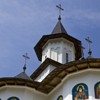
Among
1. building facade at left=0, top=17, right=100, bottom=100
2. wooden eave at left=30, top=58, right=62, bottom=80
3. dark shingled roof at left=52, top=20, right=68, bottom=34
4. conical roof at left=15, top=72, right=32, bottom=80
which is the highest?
dark shingled roof at left=52, top=20, right=68, bottom=34

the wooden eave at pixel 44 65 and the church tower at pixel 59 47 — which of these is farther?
the church tower at pixel 59 47

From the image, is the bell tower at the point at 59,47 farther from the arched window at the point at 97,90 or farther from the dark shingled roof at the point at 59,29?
the arched window at the point at 97,90

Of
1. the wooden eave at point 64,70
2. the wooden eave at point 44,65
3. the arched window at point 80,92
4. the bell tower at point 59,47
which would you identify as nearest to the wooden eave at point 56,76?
the wooden eave at point 64,70

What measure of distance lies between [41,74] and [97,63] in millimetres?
7663

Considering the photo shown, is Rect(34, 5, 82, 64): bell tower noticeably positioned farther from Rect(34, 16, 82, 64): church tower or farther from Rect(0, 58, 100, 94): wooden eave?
Rect(0, 58, 100, 94): wooden eave

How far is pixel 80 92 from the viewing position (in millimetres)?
17141

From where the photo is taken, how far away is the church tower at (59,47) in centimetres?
2517

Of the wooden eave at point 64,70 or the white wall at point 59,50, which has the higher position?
the white wall at point 59,50

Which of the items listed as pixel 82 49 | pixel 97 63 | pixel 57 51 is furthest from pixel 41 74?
pixel 97 63

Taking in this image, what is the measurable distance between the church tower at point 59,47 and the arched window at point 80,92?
730 cm

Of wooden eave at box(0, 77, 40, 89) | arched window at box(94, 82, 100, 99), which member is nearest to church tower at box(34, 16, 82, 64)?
wooden eave at box(0, 77, 40, 89)

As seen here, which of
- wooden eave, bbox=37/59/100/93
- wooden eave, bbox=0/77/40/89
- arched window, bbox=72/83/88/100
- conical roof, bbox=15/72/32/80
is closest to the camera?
arched window, bbox=72/83/88/100

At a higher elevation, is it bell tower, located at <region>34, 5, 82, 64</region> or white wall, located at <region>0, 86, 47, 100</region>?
bell tower, located at <region>34, 5, 82, 64</region>

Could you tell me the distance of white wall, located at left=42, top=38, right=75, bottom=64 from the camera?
987 inches
